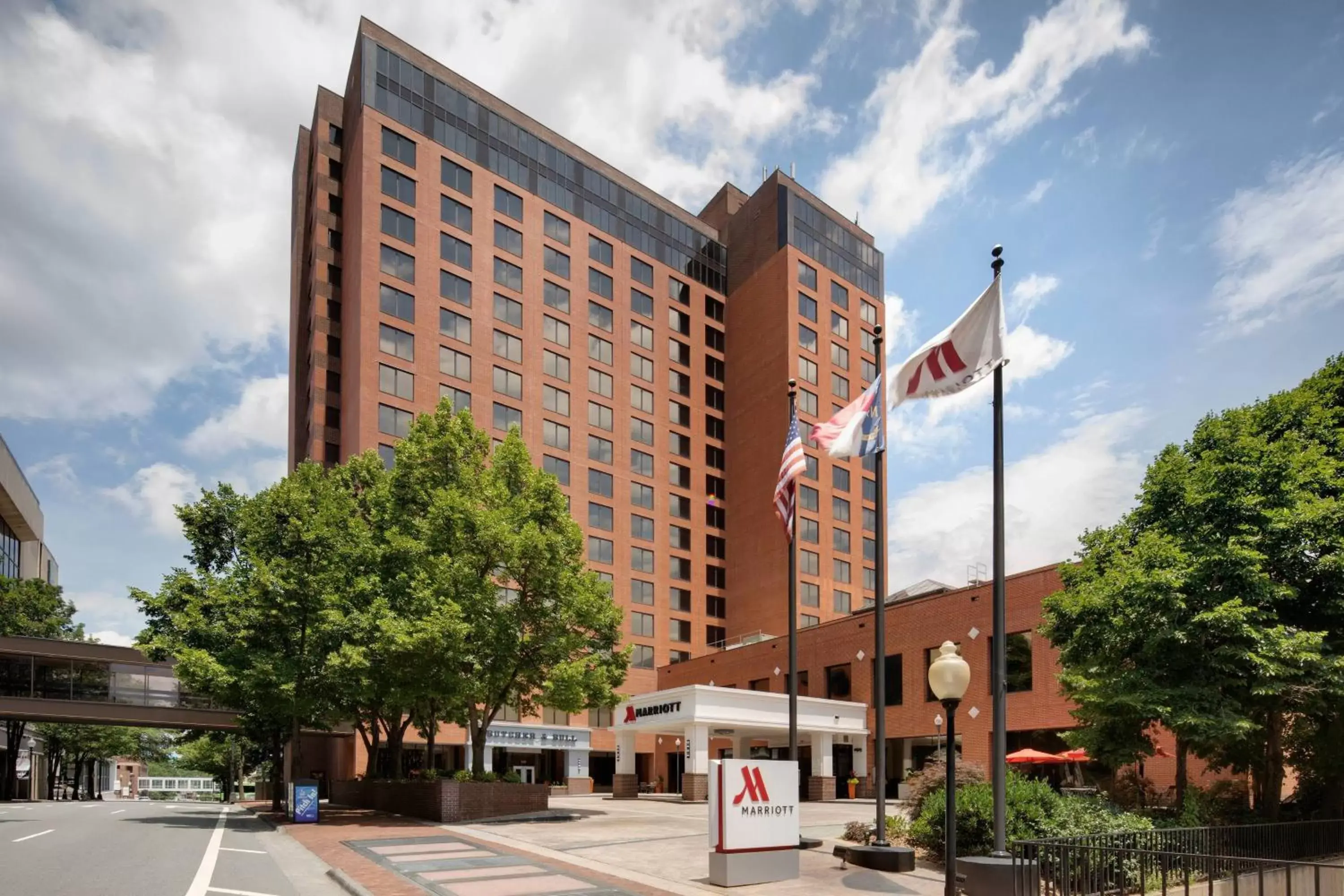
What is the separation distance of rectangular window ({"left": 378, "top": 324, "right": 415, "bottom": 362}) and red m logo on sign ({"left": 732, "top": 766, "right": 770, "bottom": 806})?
47.2 metres

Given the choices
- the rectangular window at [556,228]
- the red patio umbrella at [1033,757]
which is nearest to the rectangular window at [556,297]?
the rectangular window at [556,228]

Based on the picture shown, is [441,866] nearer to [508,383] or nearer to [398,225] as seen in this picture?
[508,383]

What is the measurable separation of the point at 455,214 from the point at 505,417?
1408 centimetres

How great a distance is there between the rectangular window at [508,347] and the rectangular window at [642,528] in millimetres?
14804

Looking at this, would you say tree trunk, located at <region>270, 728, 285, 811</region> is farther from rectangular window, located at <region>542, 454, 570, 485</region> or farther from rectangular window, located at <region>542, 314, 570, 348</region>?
rectangular window, located at <region>542, 314, 570, 348</region>

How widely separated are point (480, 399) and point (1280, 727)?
50.2 m

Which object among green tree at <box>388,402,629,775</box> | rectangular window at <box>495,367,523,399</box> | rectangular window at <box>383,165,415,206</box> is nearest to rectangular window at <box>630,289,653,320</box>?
rectangular window at <box>495,367,523,399</box>

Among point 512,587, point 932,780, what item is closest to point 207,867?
point 932,780

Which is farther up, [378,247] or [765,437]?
[378,247]

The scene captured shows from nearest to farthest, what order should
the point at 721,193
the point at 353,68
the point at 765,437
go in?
the point at 353,68
the point at 765,437
the point at 721,193

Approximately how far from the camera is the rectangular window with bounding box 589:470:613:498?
69.3 metres

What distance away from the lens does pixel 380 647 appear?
30922 mm

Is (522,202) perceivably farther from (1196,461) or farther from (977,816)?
(977,816)

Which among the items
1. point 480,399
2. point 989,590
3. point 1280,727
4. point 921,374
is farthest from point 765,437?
point 921,374
